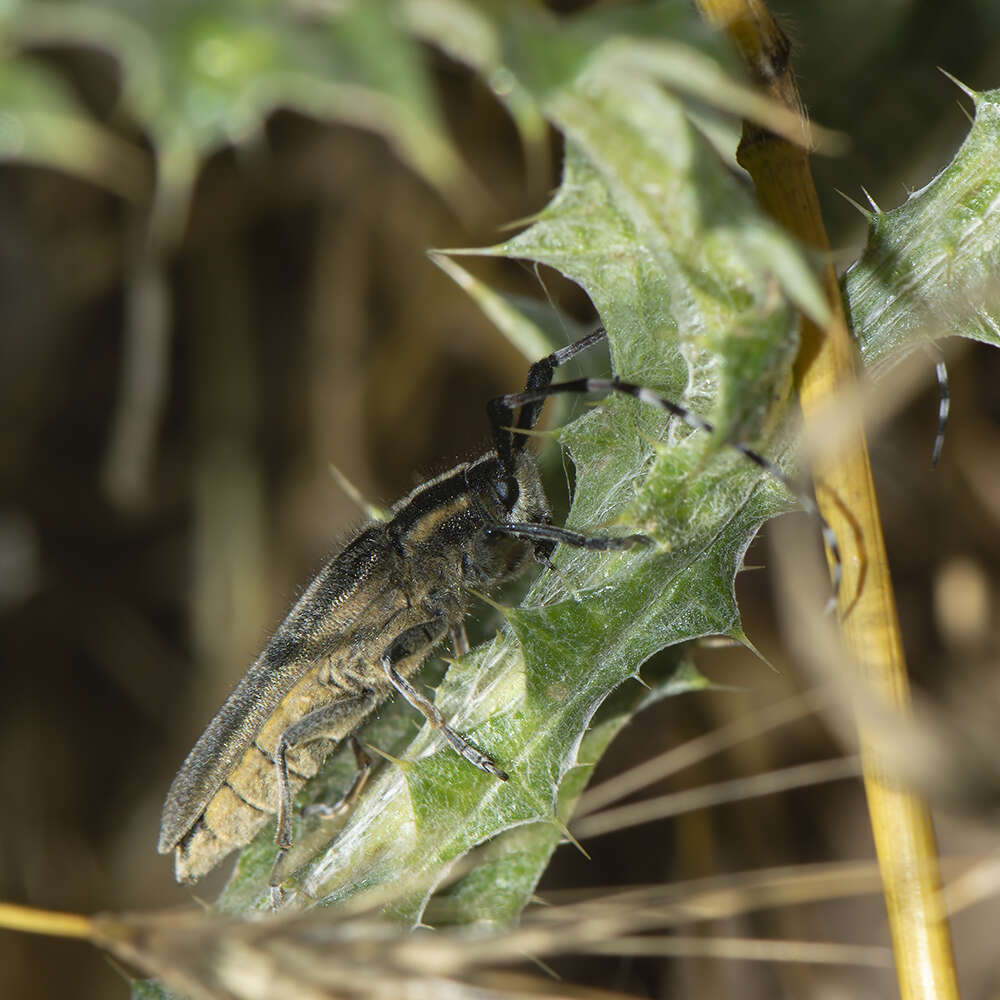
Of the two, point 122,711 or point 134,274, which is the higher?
point 134,274

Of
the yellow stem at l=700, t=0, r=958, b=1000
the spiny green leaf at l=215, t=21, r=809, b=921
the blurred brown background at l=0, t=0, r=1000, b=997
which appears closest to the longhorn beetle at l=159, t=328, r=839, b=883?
the spiny green leaf at l=215, t=21, r=809, b=921

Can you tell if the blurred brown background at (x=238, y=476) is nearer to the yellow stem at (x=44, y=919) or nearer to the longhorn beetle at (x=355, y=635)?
the longhorn beetle at (x=355, y=635)

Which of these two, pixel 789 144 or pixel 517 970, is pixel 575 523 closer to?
pixel 789 144

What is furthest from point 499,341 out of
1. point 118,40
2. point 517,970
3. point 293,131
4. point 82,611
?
Answer: point 118,40

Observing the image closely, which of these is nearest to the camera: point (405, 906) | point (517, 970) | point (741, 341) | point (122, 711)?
point (741, 341)

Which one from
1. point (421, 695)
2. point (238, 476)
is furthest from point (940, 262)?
point (238, 476)

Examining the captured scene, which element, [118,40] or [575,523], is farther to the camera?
[575,523]

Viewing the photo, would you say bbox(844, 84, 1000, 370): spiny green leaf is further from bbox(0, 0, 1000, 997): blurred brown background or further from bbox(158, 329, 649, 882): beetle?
bbox(0, 0, 1000, 997): blurred brown background

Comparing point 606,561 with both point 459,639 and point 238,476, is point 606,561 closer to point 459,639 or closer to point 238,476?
point 459,639
